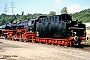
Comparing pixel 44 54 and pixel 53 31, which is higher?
pixel 53 31

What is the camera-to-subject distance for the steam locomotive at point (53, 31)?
72.3 feet

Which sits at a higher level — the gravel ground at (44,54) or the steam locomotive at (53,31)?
the steam locomotive at (53,31)

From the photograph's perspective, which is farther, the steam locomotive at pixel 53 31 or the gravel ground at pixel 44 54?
the steam locomotive at pixel 53 31

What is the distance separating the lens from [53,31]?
24.7m

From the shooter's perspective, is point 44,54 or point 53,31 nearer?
point 44,54

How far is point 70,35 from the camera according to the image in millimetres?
22000

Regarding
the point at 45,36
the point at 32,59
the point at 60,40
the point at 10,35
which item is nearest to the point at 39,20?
the point at 45,36

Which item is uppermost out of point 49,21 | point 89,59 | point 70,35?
point 49,21

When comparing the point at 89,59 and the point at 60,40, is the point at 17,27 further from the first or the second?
the point at 89,59

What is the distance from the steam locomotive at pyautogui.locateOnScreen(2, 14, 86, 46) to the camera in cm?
2205

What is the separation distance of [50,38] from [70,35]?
12.3 feet

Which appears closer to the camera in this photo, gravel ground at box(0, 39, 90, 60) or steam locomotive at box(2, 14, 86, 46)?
gravel ground at box(0, 39, 90, 60)

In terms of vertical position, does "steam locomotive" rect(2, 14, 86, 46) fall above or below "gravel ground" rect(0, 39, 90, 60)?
above

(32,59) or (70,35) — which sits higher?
(70,35)
